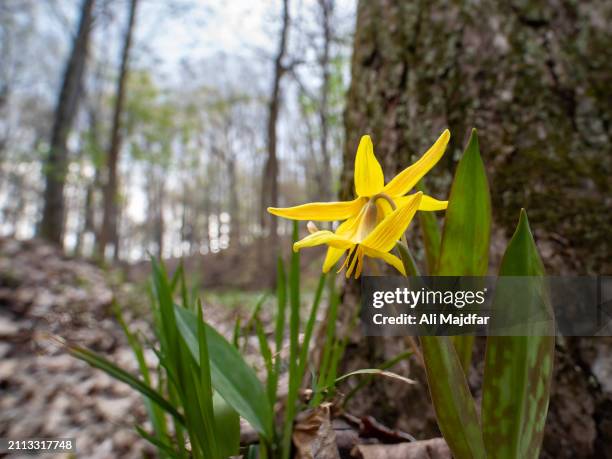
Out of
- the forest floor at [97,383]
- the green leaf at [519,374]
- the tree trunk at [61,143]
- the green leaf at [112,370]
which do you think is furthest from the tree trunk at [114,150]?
the green leaf at [519,374]

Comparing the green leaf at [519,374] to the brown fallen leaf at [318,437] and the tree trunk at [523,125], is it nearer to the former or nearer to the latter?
the brown fallen leaf at [318,437]

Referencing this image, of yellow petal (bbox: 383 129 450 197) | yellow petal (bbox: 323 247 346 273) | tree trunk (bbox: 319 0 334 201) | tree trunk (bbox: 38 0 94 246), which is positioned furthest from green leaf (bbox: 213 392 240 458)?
tree trunk (bbox: 319 0 334 201)

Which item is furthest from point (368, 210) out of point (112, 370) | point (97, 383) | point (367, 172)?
point (97, 383)

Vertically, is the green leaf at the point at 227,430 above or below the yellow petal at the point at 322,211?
below

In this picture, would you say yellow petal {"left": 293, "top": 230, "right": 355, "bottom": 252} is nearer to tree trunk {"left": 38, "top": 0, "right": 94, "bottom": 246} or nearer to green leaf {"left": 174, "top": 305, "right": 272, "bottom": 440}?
green leaf {"left": 174, "top": 305, "right": 272, "bottom": 440}

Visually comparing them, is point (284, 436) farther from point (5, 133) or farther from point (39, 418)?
point (5, 133)

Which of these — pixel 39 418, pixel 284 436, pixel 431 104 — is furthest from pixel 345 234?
pixel 39 418

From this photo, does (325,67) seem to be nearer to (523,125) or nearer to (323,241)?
(523,125)
